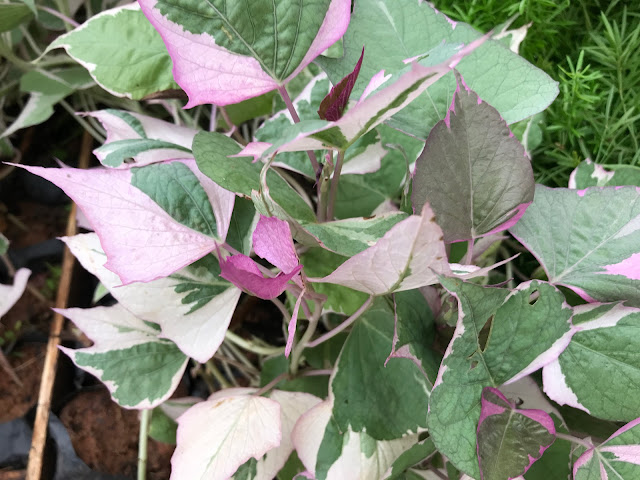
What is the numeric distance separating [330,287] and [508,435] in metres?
0.18

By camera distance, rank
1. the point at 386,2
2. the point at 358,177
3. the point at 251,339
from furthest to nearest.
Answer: the point at 251,339 < the point at 358,177 < the point at 386,2

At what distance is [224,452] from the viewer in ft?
1.32

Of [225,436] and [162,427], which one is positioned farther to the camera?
[162,427]

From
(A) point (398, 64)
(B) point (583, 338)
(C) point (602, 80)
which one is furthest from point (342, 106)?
(C) point (602, 80)

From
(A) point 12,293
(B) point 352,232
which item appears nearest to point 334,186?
(B) point 352,232

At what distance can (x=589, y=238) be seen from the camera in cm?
40

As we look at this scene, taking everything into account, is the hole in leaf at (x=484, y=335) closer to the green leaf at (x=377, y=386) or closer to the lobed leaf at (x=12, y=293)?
the green leaf at (x=377, y=386)

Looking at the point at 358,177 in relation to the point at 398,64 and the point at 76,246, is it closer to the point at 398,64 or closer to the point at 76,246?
the point at 398,64

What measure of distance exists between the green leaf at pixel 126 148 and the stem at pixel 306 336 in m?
0.18

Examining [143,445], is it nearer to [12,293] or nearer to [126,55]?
[12,293]

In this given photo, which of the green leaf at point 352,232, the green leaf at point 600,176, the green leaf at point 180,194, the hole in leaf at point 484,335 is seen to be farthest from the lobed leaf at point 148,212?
the green leaf at point 600,176

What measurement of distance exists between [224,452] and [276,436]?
0.14ft

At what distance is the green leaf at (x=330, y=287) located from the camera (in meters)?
0.43

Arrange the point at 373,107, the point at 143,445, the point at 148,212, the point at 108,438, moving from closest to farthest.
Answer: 1. the point at 373,107
2. the point at 148,212
3. the point at 143,445
4. the point at 108,438
